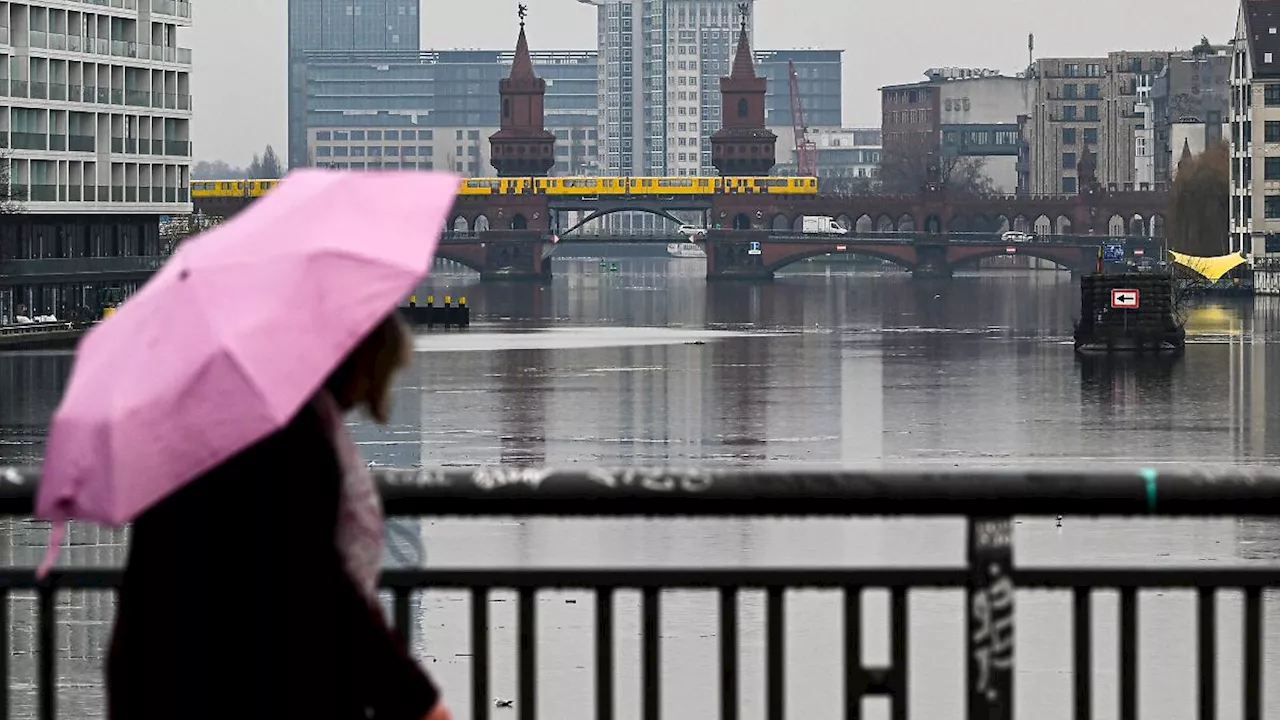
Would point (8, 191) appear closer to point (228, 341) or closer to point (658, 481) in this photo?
point (658, 481)

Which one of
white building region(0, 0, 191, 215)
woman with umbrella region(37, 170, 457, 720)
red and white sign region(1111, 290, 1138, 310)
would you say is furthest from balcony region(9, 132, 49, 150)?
woman with umbrella region(37, 170, 457, 720)

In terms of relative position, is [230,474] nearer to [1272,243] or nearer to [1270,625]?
[1270,625]

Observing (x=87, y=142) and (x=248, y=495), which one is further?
(x=87, y=142)

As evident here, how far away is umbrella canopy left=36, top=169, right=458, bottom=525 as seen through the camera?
4.93m

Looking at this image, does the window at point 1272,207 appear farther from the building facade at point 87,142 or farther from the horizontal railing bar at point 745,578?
the horizontal railing bar at point 745,578

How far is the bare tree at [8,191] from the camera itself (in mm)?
110475

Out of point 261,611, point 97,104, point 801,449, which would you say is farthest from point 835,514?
point 97,104

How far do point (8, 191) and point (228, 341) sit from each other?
110m

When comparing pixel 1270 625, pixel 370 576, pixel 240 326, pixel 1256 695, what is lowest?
pixel 1270 625

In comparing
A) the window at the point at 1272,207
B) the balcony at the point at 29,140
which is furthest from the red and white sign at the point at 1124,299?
the window at the point at 1272,207

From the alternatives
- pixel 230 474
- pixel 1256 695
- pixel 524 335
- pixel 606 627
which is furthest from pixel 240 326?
pixel 524 335

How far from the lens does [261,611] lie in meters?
4.96

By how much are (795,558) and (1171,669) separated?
10795 millimetres

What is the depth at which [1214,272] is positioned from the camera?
484ft
